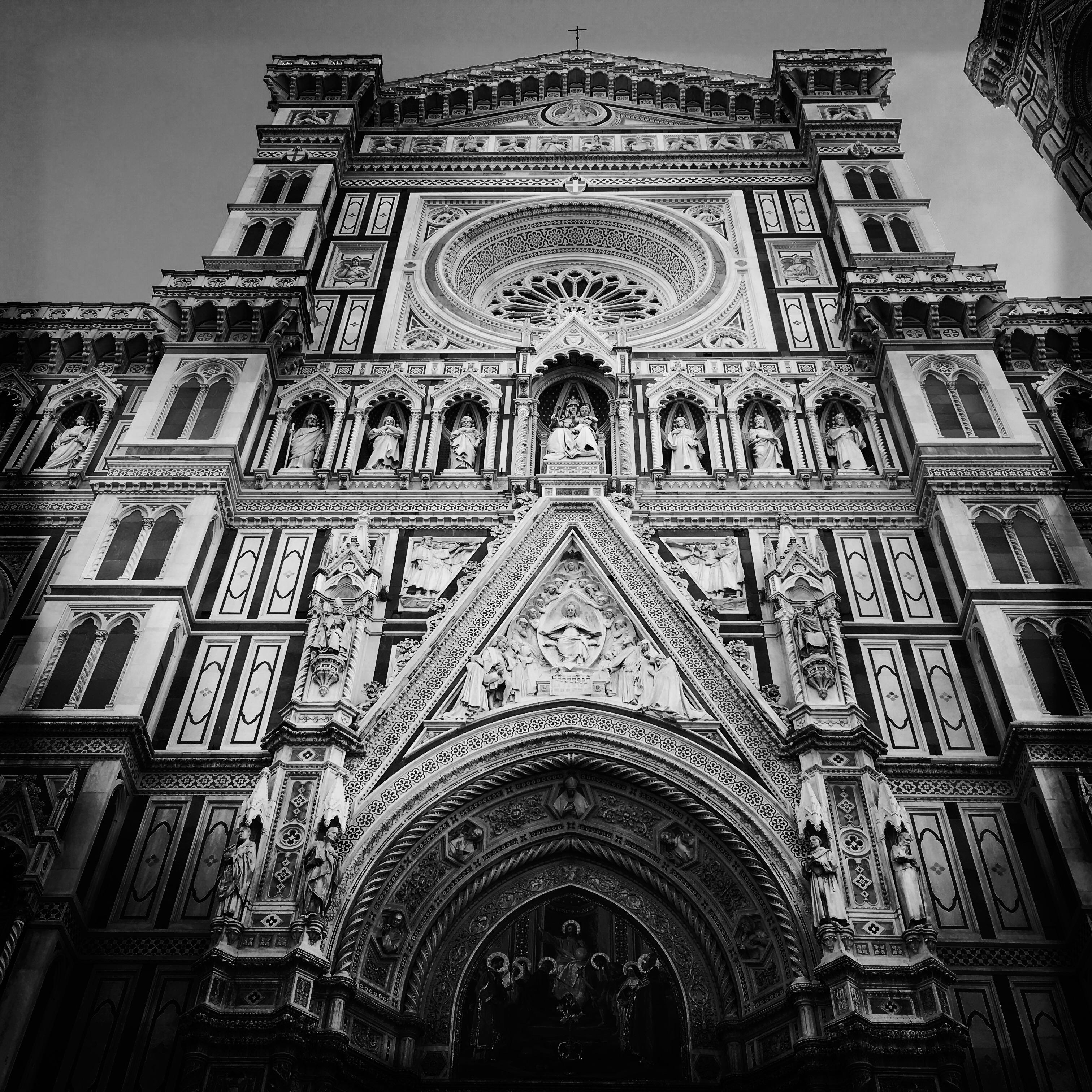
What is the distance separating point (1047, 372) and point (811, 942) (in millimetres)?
9105

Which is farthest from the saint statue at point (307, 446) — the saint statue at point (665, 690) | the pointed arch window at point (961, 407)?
the pointed arch window at point (961, 407)

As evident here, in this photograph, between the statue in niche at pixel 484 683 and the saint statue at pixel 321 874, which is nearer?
the saint statue at pixel 321 874

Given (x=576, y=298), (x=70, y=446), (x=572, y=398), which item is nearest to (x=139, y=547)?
(x=70, y=446)

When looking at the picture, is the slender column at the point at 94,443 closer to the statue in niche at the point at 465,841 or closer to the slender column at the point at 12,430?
the slender column at the point at 12,430

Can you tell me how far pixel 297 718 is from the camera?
1120 cm

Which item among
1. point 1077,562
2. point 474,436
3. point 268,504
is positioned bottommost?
point 1077,562

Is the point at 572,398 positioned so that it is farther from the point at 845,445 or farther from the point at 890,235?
the point at 890,235

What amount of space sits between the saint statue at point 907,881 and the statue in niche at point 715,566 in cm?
351

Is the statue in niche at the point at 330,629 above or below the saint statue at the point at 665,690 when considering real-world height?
above

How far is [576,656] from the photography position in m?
12.2

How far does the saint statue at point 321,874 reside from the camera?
32.0 ft

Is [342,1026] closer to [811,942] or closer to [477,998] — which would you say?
[477,998]

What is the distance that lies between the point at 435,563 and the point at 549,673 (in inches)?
82.9

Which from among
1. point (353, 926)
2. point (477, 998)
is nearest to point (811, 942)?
point (477, 998)
